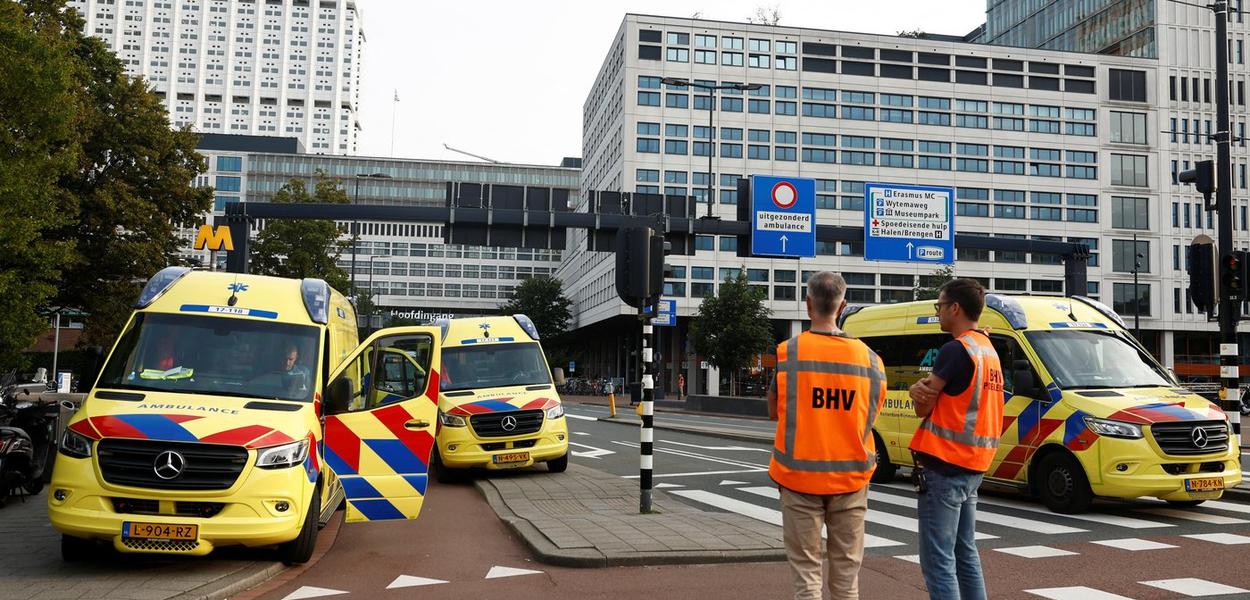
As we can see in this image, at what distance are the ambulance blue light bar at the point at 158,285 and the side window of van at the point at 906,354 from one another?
28.3 feet

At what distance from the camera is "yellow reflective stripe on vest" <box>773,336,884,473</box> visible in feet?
16.2

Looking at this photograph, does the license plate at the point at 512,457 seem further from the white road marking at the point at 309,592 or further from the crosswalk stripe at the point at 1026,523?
the white road marking at the point at 309,592

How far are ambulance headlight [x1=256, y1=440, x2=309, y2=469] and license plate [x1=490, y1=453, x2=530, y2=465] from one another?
21.7 feet

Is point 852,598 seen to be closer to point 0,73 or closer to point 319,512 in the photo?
point 319,512

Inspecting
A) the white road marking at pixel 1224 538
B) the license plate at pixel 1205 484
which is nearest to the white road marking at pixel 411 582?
the white road marking at pixel 1224 538

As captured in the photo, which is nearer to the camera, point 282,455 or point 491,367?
point 282,455

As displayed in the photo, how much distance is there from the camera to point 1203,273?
632 inches

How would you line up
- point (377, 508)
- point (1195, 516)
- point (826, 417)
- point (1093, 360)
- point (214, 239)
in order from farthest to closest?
point (214, 239)
point (1093, 360)
point (1195, 516)
point (377, 508)
point (826, 417)

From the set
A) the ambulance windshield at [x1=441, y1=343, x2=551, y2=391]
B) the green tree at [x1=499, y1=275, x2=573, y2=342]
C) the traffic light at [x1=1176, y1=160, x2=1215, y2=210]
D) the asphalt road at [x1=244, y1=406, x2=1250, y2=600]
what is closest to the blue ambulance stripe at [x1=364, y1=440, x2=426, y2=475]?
the asphalt road at [x1=244, y1=406, x2=1250, y2=600]

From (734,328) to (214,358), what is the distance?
4170 centimetres

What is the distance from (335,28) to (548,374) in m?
172

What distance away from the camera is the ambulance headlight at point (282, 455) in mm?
7566

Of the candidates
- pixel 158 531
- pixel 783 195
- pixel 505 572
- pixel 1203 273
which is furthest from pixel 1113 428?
pixel 783 195

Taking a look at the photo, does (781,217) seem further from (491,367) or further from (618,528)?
(618,528)
